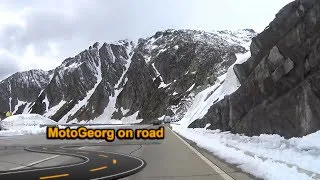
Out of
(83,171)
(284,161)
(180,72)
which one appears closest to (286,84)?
(284,161)

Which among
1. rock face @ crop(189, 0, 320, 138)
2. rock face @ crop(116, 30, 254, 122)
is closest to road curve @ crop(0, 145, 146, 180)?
rock face @ crop(189, 0, 320, 138)

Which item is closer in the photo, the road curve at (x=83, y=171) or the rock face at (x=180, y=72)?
the road curve at (x=83, y=171)

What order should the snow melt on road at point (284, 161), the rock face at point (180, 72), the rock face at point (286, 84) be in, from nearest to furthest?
1. the snow melt on road at point (284, 161)
2. the rock face at point (286, 84)
3. the rock face at point (180, 72)

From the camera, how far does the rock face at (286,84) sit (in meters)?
28.1

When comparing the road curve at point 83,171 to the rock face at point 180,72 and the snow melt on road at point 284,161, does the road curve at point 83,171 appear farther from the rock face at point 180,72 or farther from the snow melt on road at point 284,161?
the rock face at point 180,72

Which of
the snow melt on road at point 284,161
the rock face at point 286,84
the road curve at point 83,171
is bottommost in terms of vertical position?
the road curve at point 83,171

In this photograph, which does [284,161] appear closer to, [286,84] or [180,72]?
[286,84]

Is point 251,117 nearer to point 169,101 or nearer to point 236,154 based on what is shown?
point 236,154

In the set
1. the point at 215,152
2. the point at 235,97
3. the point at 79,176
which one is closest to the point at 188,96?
the point at 235,97

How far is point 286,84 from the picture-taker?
107 feet

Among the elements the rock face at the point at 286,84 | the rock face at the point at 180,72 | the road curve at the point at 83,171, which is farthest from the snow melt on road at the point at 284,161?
the rock face at the point at 180,72

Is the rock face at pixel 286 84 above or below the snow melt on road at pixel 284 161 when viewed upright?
above

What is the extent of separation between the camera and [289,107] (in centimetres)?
3000

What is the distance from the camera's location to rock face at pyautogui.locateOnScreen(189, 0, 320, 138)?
28.1 m
